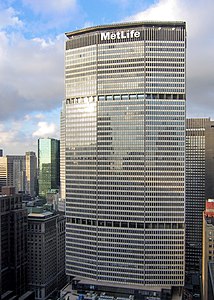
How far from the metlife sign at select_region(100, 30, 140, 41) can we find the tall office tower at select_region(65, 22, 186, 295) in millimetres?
462

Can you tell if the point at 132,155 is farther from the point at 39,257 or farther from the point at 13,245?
the point at 39,257

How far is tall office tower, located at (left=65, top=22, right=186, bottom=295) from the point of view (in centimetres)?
16450

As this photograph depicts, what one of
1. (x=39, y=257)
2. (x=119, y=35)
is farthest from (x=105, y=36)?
(x=39, y=257)

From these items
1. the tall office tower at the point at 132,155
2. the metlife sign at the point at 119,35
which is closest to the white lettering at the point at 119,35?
the metlife sign at the point at 119,35

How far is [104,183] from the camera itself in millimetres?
171750

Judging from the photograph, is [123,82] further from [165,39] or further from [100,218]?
[100,218]

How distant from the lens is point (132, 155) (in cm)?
16775

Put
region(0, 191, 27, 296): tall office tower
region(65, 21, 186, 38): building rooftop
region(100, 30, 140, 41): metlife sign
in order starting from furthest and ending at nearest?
region(0, 191, 27, 296): tall office tower < region(100, 30, 140, 41): metlife sign < region(65, 21, 186, 38): building rooftop

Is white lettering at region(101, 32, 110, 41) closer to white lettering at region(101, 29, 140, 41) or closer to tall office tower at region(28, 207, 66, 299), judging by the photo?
white lettering at region(101, 29, 140, 41)

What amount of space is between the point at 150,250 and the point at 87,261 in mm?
32182

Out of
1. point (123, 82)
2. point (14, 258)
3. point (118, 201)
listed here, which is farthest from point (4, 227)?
point (123, 82)

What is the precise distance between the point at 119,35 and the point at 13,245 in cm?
11173

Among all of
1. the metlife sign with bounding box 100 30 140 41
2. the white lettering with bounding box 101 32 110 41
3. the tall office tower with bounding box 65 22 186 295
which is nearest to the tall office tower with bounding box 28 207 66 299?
the tall office tower with bounding box 65 22 186 295

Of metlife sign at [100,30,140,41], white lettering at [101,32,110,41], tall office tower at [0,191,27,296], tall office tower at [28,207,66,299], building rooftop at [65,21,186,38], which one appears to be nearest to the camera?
building rooftop at [65,21,186,38]
